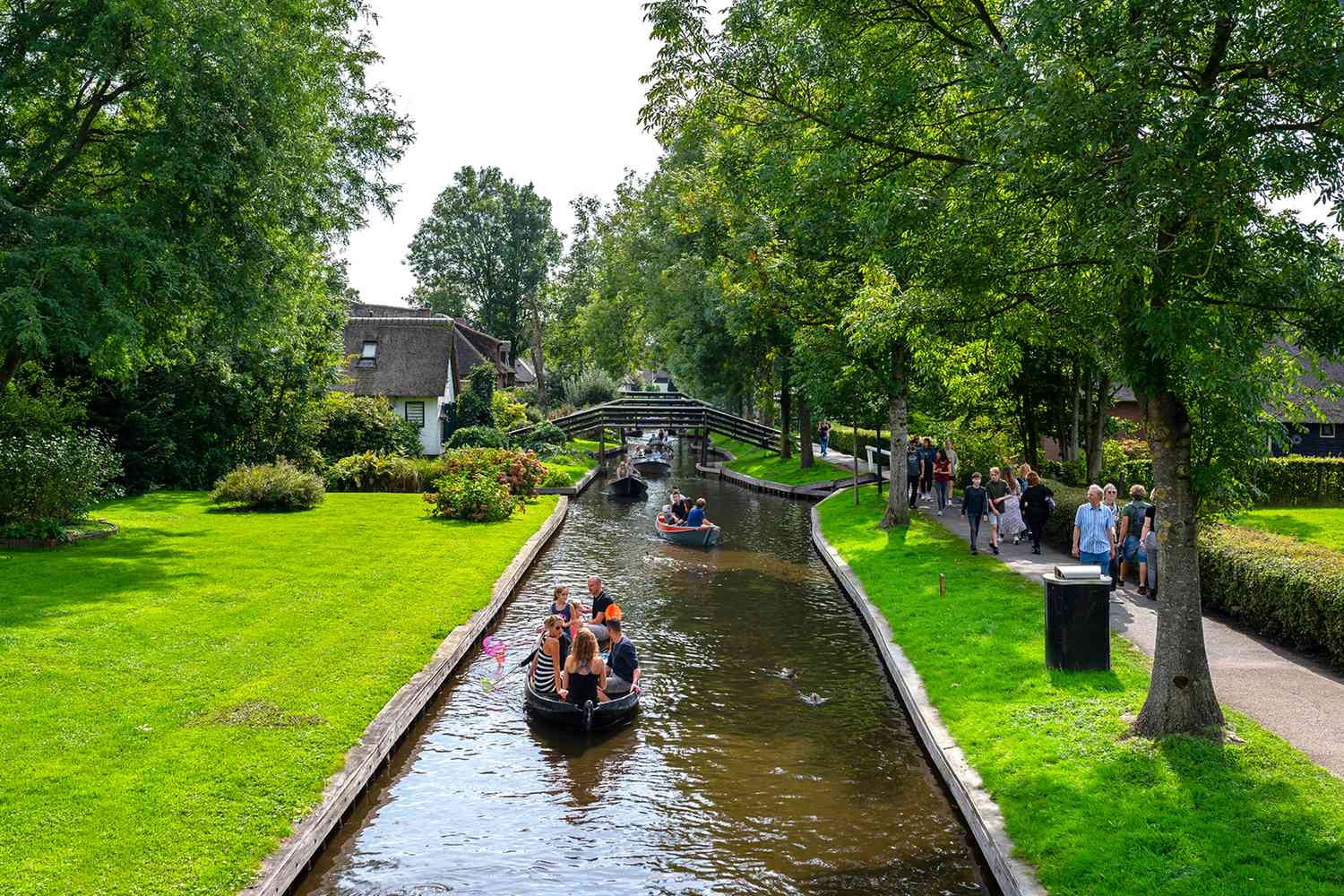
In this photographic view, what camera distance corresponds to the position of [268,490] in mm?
29781

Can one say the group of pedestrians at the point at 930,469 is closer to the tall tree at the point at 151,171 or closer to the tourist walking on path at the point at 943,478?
the tourist walking on path at the point at 943,478

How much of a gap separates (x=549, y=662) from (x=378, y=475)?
24.5 meters

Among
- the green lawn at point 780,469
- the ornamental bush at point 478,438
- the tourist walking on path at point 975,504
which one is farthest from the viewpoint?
the ornamental bush at point 478,438

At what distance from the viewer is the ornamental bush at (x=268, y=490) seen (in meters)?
29.9

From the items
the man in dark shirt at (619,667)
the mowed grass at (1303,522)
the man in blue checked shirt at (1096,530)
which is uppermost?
the man in blue checked shirt at (1096,530)

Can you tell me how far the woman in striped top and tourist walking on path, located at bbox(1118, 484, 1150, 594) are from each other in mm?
10190

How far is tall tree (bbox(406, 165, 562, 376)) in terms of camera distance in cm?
8394

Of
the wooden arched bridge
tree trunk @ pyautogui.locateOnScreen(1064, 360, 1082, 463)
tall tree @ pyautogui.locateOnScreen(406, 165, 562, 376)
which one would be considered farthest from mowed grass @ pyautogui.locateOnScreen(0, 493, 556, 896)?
tall tree @ pyautogui.locateOnScreen(406, 165, 562, 376)

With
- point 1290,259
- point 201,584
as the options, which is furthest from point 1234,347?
point 201,584

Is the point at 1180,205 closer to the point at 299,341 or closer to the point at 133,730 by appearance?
the point at 133,730

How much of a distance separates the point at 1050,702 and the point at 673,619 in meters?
9.06

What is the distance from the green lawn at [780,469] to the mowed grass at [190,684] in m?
22.2

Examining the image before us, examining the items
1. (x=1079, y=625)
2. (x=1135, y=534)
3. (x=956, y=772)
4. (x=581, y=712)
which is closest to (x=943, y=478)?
(x=1135, y=534)

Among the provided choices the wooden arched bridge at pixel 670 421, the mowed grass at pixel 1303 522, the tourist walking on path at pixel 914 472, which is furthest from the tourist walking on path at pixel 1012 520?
the wooden arched bridge at pixel 670 421
